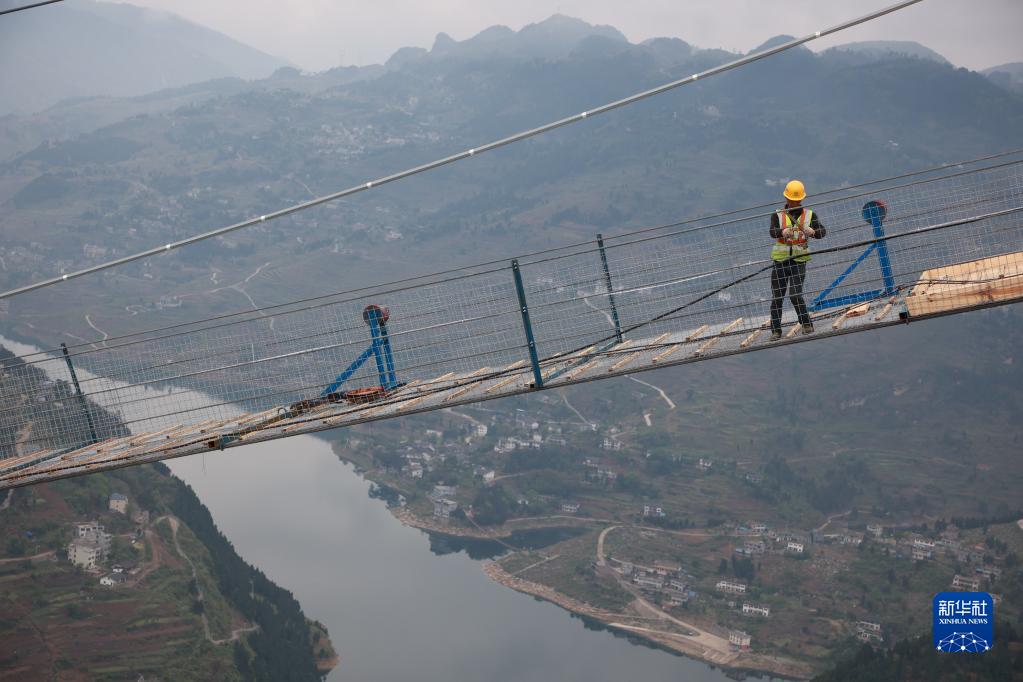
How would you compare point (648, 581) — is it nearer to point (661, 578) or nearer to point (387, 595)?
point (661, 578)

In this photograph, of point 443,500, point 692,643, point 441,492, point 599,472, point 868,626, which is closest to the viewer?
point 868,626

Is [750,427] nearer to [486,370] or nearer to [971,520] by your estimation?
[971,520]

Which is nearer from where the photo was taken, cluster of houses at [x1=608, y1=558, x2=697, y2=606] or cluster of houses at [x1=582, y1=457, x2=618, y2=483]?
cluster of houses at [x1=608, y1=558, x2=697, y2=606]

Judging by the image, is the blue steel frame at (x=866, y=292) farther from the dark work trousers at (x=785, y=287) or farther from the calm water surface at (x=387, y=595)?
the calm water surface at (x=387, y=595)

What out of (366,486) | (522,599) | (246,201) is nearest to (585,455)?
(366,486)

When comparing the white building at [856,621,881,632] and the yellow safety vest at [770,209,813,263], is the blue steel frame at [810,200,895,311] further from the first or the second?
the white building at [856,621,881,632]

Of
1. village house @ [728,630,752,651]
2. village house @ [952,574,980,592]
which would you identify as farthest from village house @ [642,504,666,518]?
village house @ [952,574,980,592]

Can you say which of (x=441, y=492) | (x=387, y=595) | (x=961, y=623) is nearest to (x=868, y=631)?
(x=387, y=595)
